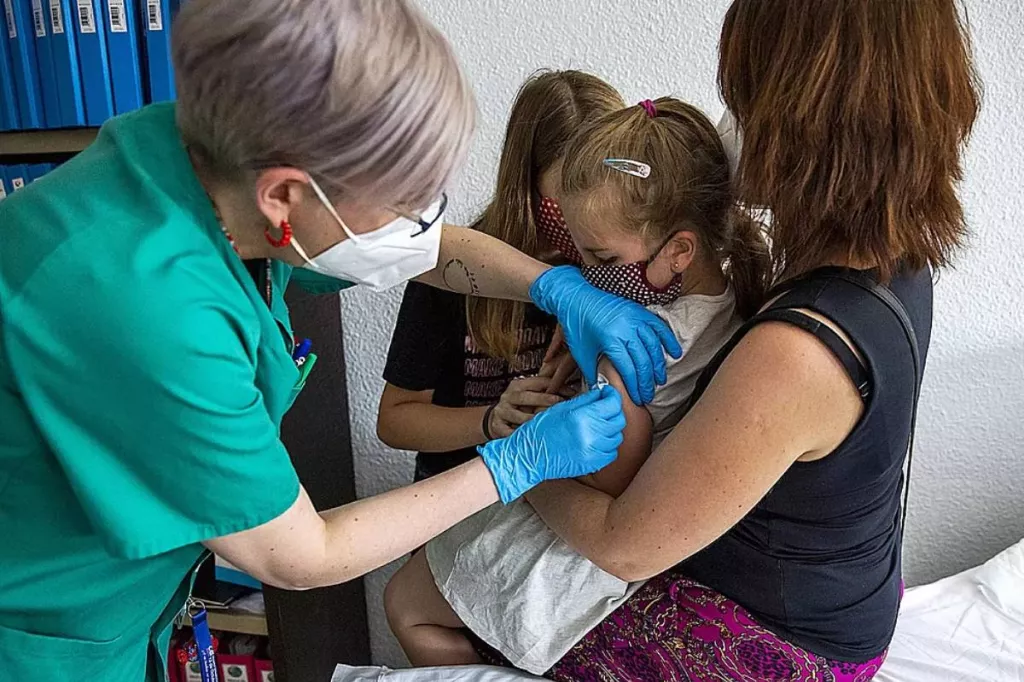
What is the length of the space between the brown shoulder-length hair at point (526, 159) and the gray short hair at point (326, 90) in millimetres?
520

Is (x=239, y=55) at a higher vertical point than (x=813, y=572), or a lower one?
higher

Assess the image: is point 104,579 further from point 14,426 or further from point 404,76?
point 404,76

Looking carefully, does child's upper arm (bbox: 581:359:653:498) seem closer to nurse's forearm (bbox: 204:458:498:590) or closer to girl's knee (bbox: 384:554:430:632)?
nurse's forearm (bbox: 204:458:498:590)

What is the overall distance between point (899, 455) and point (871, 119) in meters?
0.37

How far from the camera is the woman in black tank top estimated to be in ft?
2.62

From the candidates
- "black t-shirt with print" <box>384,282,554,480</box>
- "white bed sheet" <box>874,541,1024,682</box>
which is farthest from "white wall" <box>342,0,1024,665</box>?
"black t-shirt with print" <box>384,282,554,480</box>

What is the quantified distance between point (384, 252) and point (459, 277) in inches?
17.3

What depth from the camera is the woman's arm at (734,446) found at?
0.80 meters

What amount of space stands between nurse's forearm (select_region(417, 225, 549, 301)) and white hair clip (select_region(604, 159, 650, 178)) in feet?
0.75

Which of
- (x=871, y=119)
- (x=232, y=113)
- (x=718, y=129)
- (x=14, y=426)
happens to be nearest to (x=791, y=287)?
(x=871, y=119)

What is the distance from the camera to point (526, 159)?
1.25m

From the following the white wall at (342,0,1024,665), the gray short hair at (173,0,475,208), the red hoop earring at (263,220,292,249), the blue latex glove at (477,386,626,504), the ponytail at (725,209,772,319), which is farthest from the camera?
the white wall at (342,0,1024,665)

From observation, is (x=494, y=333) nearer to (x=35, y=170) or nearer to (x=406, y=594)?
(x=406, y=594)

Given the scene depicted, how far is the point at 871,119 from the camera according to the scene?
796 mm
